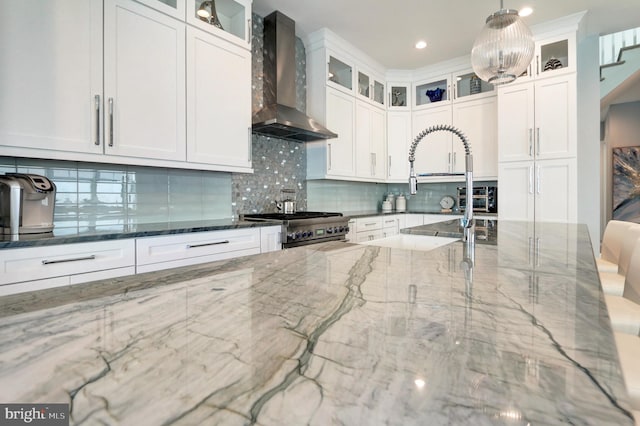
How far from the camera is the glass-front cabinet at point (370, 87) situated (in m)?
4.12

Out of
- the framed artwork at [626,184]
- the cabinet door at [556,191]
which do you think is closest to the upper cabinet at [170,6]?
the cabinet door at [556,191]

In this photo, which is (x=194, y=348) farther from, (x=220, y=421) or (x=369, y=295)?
(x=369, y=295)

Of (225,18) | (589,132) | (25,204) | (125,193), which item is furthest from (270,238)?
(589,132)

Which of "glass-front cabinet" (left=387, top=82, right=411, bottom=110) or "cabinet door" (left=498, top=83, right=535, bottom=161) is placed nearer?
"cabinet door" (left=498, top=83, right=535, bottom=161)

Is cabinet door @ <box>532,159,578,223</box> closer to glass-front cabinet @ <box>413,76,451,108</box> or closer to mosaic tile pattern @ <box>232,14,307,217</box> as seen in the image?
glass-front cabinet @ <box>413,76,451,108</box>

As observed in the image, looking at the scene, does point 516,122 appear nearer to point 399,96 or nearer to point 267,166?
point 399,96

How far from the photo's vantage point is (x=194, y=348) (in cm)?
43

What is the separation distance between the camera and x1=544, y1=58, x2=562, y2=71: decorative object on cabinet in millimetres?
3430

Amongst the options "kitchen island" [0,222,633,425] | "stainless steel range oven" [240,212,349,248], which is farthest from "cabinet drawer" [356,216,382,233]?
"kitchen island" [0,222,633,425]

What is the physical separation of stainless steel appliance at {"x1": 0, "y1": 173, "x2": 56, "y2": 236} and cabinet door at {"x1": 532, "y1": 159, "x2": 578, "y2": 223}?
4.07 metres

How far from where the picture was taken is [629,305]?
51.8 inches

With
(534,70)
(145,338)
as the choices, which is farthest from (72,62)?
(534,70)

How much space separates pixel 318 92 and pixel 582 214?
10.5 ft

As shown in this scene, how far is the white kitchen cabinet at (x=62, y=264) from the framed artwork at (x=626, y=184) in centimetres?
807
